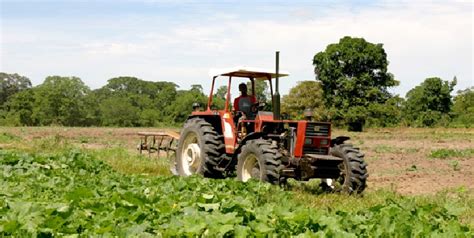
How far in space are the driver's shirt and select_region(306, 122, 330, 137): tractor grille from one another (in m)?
1.61

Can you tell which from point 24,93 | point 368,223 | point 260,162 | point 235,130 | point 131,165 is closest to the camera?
point 368,223

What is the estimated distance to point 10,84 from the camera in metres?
95.8

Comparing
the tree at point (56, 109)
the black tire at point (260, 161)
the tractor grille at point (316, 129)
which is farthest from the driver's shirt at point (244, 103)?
the tree at point (56, 109)

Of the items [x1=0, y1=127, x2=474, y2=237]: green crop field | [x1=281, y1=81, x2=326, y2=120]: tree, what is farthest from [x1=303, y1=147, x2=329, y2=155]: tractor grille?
[x1=281, y1=81, x2=326, y2=120]: tree

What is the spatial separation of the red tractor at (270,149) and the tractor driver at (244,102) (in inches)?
4.4

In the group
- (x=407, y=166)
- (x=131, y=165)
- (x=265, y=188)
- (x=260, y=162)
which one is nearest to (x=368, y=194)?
(x=260, y=162)

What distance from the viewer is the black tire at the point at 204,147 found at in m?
12.7

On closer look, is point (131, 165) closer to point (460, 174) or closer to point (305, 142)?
point (305, 142)

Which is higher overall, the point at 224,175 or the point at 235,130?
the point at 235,130

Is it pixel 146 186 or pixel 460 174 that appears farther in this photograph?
pixel 460 174

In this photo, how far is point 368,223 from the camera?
19.3 feet

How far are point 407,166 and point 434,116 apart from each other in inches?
2037

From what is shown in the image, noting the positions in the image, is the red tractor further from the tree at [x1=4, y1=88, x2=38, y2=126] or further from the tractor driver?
the tree at [x1=4, y1=88, x2=38, y2=126]

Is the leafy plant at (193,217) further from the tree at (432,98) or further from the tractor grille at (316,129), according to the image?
the tree at (432,98)
